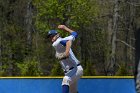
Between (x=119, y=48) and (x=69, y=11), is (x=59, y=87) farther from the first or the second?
(x=119, y=48)

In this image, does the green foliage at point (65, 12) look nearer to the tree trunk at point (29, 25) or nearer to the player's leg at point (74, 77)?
the tree trunk at point (29, 25)

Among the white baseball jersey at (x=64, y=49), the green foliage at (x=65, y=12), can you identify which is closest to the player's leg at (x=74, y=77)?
the white baseball jersey at (x=64, y=49)

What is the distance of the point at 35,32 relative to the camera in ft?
122

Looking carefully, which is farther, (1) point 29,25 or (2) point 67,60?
(1) point 29,25

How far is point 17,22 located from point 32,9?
1685 mm

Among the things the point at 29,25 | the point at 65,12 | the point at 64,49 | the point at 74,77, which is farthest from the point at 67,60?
the point at 29,25

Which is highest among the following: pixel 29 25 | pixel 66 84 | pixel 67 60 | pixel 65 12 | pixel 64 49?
pixel 65 12

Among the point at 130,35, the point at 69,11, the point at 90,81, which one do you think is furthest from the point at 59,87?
the point at 130,35

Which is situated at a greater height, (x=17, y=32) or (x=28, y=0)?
(x=28, y=0)

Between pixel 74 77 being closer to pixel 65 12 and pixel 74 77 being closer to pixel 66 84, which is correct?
pixel 66 84

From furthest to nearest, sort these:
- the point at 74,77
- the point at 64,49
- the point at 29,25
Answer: the point at 29,25 < the point at 74,77 < the point at 64,49

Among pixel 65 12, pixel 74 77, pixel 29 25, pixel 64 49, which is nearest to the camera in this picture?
pixel 64 49

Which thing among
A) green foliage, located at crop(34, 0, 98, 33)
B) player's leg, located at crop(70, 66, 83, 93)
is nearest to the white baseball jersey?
player's leg, located at crop(70, 66, 83, 93)

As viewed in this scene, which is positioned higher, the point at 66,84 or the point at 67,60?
the point at 67,60
